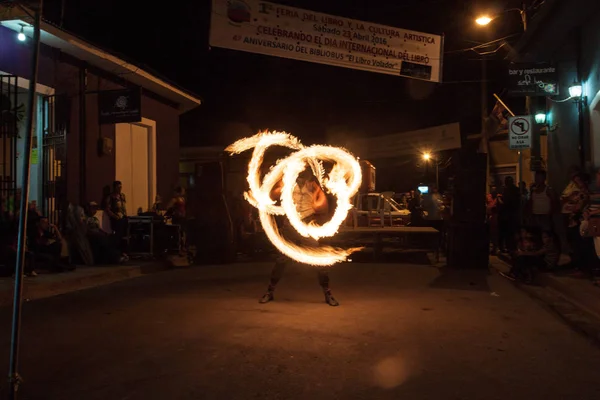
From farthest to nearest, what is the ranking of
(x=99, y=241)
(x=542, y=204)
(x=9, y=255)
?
1. (x=99, y=241)
2. (x=542, y=204)
3. (x=9, y=255)

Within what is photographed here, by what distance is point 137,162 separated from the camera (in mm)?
18922

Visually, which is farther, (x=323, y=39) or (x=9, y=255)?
(x=323, y=39)

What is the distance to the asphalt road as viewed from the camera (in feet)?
16.8

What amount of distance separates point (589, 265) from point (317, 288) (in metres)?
4.95

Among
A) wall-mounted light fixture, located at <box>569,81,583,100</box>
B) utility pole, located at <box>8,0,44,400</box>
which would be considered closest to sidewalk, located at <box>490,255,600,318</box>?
wall-mounted light fixture, located at <box>569,81,583,100</box>

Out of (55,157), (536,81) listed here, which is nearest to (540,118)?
(536,81)

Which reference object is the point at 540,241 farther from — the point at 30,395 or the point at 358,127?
the point at 358,127

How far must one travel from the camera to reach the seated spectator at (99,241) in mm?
13570

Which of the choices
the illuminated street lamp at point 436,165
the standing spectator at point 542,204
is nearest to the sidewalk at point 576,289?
the standing spectator at point 542,204

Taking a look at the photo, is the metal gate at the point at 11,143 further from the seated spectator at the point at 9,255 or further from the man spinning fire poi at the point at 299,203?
the man spinning fire poi at the point at 299,203

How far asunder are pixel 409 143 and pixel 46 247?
29843 millimetres

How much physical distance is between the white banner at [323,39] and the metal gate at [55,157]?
430 centimetres

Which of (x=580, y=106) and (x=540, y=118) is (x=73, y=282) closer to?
(x=580, y=106)

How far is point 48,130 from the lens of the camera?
14.8 metres
